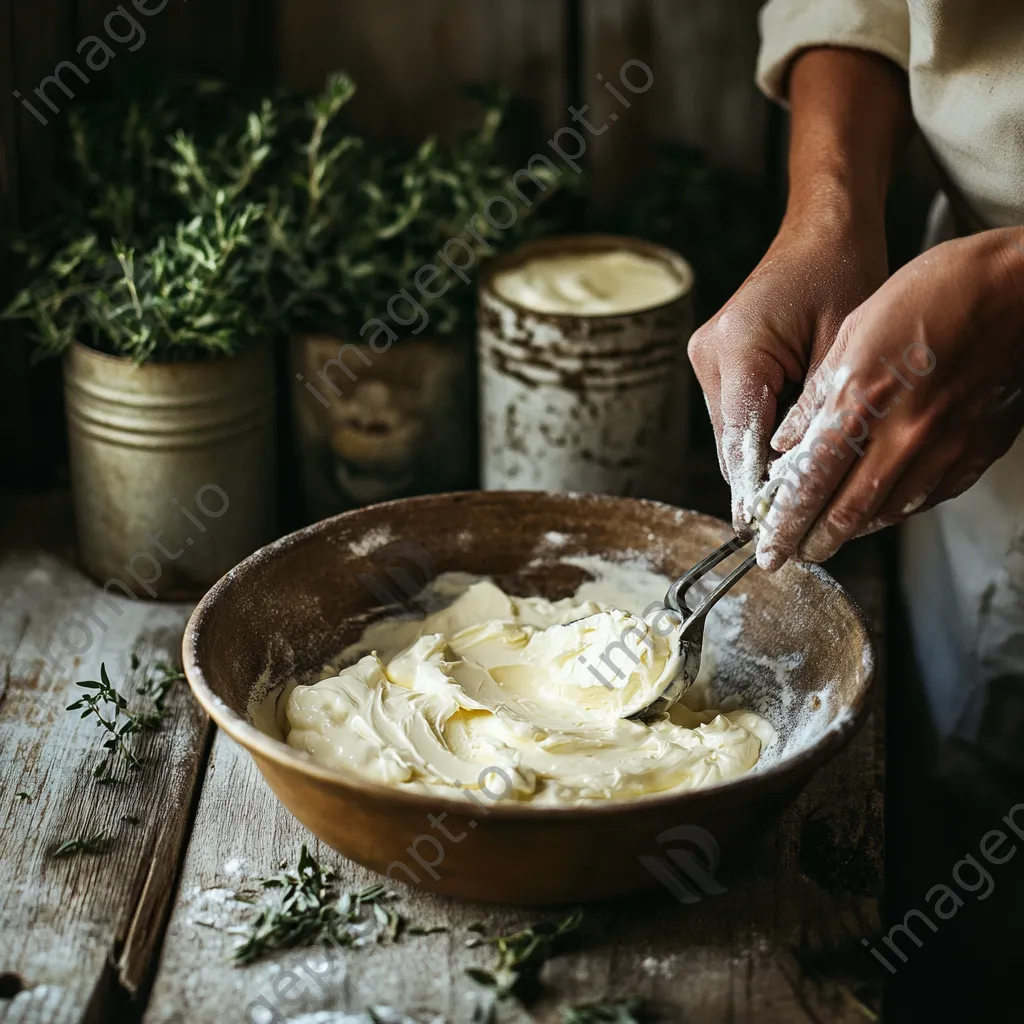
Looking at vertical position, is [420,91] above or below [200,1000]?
above

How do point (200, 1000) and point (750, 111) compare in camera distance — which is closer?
point (200, 1000)

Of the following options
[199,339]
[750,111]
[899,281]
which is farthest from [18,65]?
[899,281]

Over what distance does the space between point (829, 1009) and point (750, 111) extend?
143 cm

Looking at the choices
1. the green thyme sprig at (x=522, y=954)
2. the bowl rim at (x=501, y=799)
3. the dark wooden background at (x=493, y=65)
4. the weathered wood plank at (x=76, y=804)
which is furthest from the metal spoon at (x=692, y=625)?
the dark wooden background at (x=493, y=65)

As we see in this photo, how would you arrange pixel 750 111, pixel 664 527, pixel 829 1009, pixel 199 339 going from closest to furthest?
pixel 829 1009
pixel 664 527
pixel 199 339
pixel 750 111

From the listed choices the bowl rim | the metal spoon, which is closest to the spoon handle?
the metal spoon

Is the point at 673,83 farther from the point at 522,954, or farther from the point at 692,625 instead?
the point at 522,954

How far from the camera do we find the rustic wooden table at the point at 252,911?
1154mm

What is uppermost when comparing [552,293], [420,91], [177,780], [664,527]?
[420,91]

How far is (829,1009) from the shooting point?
115cm

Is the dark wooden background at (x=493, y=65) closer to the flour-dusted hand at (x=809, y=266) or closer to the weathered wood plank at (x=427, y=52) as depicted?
the weathered wood plank at (x=427, y=52)

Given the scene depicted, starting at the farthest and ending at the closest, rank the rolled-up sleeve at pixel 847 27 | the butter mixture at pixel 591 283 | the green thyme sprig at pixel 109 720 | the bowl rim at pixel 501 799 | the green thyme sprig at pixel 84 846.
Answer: the butter mixture at pixel 591 283, the rolled-up sleeve at pixel 847 27, the green thyme sprig at pixel 109 720, the green thyme sprig at pixel 84 846, the bowl rim at pixel 501 799

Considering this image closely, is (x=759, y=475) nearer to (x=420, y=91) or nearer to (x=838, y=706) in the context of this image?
(x=838, y=706)

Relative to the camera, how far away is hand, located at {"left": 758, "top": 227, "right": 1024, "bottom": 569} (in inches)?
46.6
